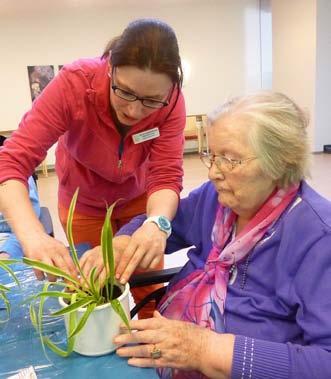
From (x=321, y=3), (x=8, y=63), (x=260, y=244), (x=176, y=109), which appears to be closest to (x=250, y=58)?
(x=321, y=3)

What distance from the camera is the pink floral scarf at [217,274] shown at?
1.05 m

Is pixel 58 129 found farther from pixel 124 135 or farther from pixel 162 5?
pixel 162 5

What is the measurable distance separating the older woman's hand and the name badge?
28.5 inches

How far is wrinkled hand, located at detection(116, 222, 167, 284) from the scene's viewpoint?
3.35 feet

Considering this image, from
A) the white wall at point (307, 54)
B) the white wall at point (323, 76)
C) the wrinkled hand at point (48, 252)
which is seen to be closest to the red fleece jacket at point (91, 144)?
the wrinkled hand at point (48, 252)

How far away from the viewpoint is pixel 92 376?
2.61 feet

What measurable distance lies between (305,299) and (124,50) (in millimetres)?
791

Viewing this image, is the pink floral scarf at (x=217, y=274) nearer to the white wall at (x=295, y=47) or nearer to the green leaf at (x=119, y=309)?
the green leaf at (x=119, y=309)

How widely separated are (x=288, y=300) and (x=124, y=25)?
275 inches

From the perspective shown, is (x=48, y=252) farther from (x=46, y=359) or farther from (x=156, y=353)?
(x=156, y=353)

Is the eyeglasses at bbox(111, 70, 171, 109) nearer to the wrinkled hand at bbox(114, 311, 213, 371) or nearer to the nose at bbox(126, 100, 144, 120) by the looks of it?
the nose at bbox(126, 100, 144, 120)

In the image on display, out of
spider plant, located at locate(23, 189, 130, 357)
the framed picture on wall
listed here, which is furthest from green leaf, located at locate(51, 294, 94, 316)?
the framed picture on wall

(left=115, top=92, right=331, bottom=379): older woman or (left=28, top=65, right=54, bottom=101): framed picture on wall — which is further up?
(left=28, top=65, right=54, bottom=101): framed picture on wall

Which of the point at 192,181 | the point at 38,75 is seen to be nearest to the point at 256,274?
the point at 192,181
